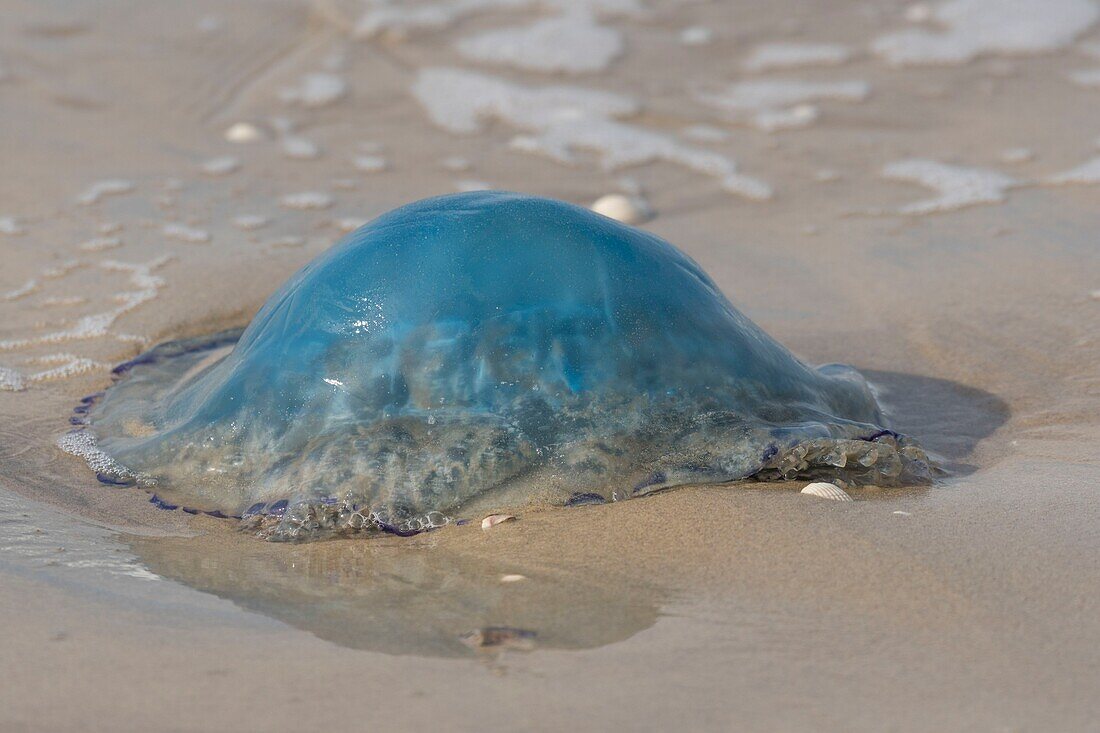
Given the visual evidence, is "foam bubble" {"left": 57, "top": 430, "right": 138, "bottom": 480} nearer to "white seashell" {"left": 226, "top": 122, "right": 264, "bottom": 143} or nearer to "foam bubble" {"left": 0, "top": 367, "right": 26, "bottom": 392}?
"foam bubble" {"left": 0, "top": 367, "right": 26, "bottom": 392}

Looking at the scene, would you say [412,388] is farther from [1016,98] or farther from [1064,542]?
[1016,98]

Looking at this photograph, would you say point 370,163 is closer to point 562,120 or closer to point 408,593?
point 562,120

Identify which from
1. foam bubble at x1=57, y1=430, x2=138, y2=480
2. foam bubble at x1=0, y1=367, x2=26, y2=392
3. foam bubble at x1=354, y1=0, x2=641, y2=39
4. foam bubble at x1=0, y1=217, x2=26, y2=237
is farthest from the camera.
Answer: foam bubble at x1=354, y1=0, x2=641, y2=39

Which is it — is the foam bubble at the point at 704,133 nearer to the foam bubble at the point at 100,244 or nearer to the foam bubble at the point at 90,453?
the foam bubble at the point at 100,244

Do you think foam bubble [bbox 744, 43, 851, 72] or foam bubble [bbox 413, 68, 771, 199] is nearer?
foam bubble [bbox 413, 68, 771, 199]

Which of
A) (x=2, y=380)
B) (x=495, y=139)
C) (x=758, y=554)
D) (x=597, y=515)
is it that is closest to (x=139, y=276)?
(x=2, y=380)

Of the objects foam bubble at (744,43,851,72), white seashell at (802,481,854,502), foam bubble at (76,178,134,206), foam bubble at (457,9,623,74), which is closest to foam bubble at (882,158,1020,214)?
foam bubble at (744,43,851,72)

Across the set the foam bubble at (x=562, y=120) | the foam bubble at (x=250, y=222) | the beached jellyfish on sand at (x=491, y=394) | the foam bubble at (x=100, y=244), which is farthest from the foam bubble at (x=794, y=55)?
the beached jellyfish on sand at (x=491, y=394)

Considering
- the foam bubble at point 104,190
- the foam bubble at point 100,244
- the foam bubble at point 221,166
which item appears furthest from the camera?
the foam bubble at point 221,166
